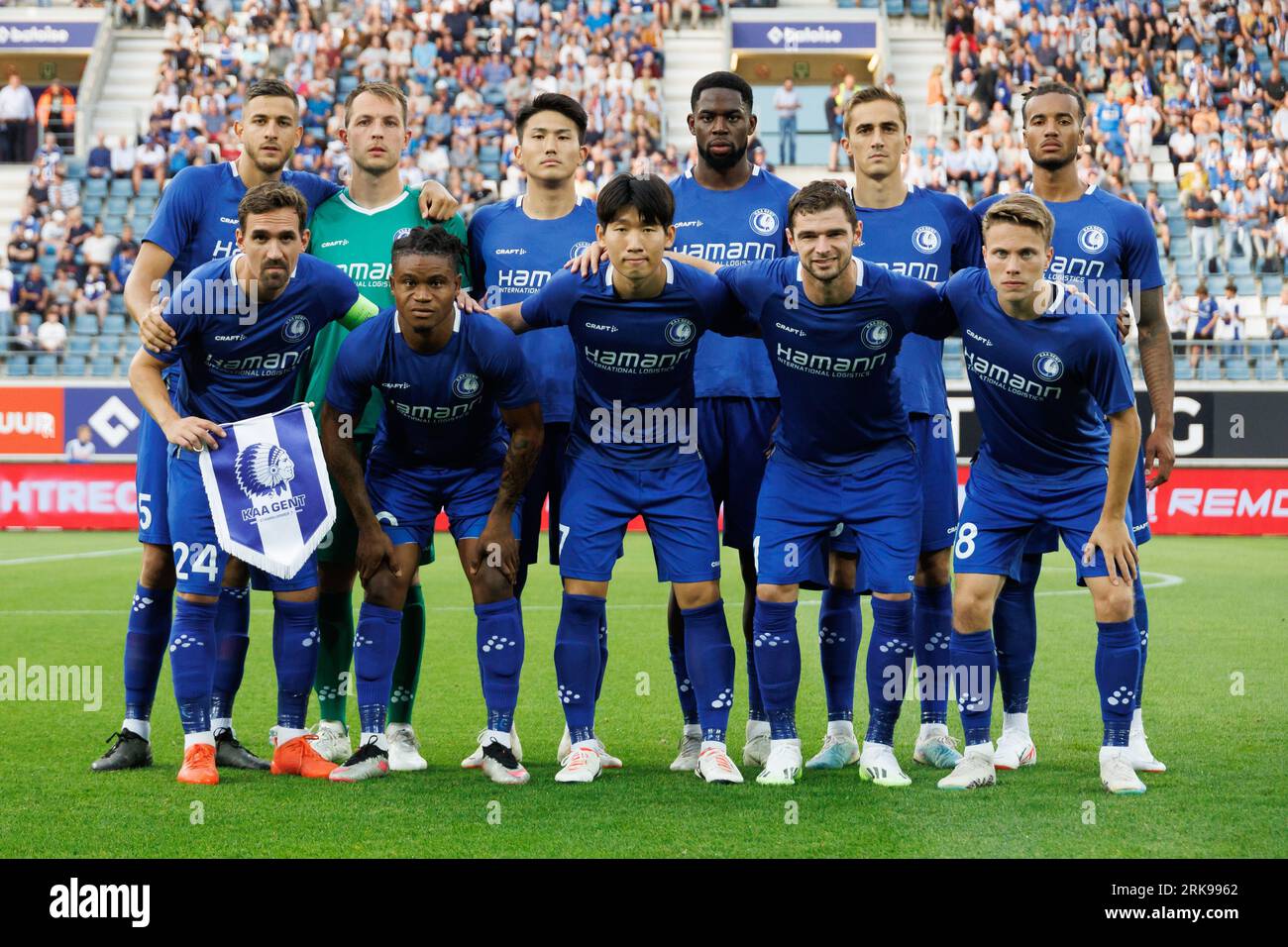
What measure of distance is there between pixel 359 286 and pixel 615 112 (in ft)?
63.7

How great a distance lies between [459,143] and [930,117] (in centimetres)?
780

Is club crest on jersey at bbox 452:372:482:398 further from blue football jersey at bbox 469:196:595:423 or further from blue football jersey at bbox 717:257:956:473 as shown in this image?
blue football jersey at bbox 717:257:956:473

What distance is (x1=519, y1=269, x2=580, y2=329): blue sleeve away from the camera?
569 cm

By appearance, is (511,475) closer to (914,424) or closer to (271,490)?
(271,490)

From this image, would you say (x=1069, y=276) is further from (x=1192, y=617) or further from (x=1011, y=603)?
(x=1192, y=617)

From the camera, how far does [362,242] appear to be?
21.0 feet

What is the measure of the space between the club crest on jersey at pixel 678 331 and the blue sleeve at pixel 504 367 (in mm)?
546

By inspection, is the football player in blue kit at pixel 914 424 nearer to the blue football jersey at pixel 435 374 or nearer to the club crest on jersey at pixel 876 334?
the club crest on jersey at pixel 876 334

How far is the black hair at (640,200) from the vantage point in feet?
18.2

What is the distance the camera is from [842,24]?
27.6m

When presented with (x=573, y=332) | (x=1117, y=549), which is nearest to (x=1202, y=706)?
(x=1117, y=549)

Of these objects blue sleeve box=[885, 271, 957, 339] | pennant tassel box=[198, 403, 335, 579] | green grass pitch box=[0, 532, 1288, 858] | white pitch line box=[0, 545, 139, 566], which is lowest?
white pitch line box=[0, 545, 139, 566]

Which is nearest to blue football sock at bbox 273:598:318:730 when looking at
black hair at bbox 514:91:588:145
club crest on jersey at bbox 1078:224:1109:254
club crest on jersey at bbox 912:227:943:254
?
black hair at bbox 514:91:588:145

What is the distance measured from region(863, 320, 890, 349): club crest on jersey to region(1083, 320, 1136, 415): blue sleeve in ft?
2.30
